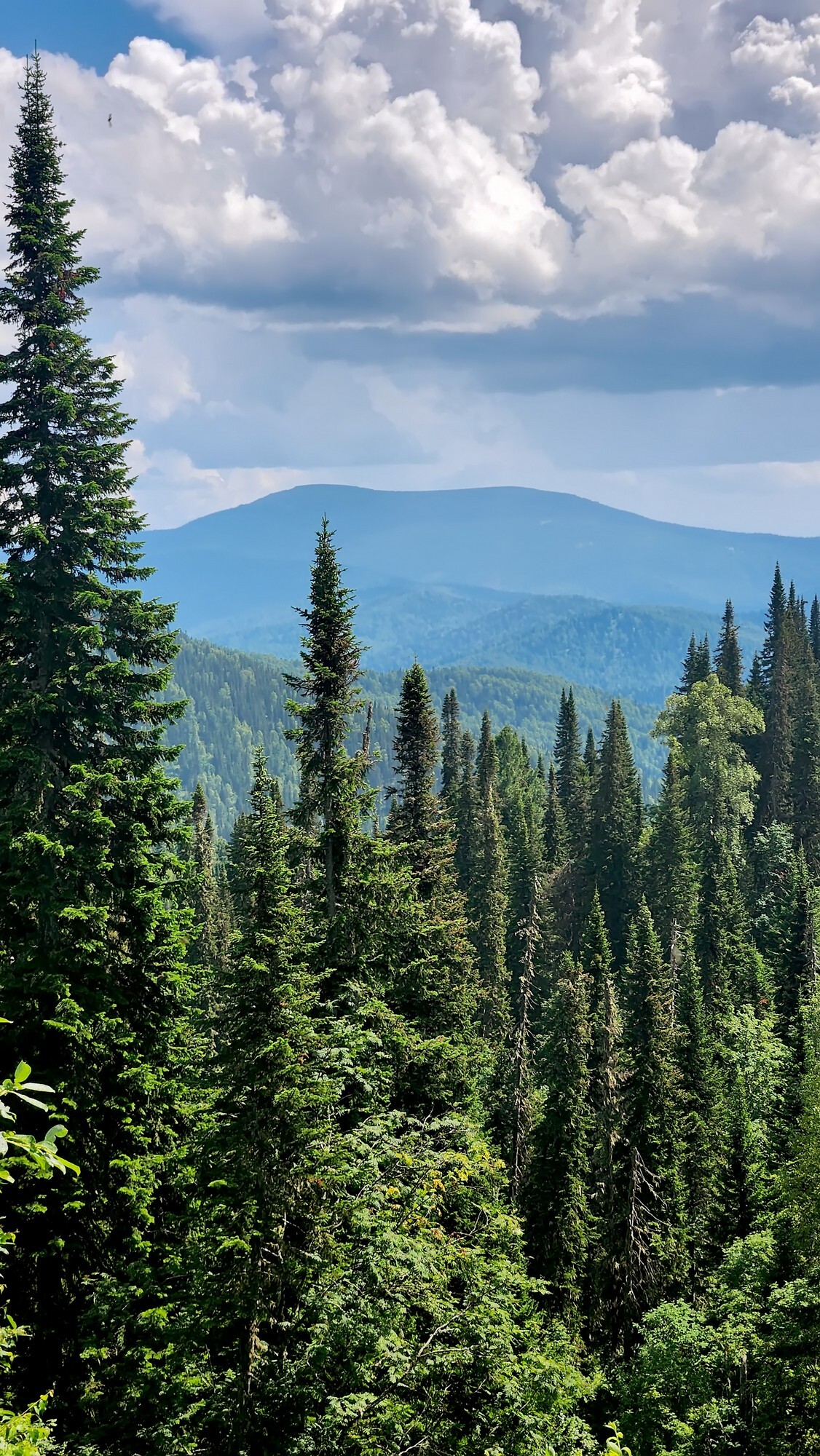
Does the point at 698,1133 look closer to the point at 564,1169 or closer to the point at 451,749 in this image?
the point at 564,1169

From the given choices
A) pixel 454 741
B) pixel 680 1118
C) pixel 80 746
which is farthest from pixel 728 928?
pixel 80 746

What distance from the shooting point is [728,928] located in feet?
198

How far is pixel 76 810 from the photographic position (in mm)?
18484

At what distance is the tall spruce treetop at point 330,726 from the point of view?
22281 millimetres

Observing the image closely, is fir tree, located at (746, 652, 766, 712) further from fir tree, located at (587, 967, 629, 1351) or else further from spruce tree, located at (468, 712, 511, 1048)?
fir tree, located at (587, 967, 629, 1351)

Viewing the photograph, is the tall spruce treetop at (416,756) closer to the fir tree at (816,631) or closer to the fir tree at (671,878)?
the fir tree at (671,878)

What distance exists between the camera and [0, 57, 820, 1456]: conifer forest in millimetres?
14102

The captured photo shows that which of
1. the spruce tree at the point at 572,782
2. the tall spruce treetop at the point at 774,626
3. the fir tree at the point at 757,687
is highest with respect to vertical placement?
the tall spruce treetop at the point at 774,626

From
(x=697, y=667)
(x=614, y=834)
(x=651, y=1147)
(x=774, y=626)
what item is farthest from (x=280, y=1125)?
(x=774, y=626)

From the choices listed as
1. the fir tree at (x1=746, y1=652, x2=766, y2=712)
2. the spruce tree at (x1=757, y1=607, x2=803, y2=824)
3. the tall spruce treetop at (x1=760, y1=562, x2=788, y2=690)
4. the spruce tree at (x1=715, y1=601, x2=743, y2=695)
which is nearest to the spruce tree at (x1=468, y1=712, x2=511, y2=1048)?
the spruce tree at (x1=757, y1=607, x2=803, y2=824)

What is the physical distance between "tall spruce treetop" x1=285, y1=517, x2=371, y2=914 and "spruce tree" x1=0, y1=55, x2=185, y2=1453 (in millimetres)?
3262

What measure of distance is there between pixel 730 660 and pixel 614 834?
30258 millimetres

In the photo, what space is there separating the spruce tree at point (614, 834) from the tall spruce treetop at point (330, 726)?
170ft

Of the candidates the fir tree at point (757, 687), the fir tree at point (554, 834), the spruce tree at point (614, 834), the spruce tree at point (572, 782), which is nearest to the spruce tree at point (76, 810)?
the spruce tree at point (614, 834)
